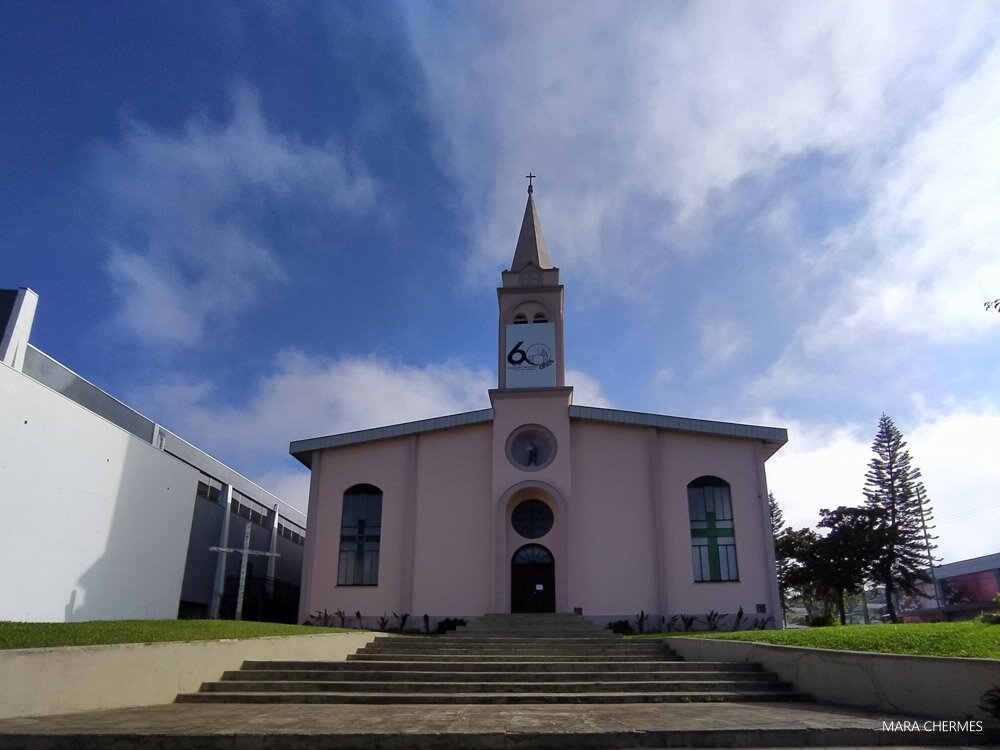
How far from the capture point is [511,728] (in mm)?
6129

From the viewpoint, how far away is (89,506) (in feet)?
49.9

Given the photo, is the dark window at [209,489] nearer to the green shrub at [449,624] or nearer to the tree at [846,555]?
the green shrub at [449,624]

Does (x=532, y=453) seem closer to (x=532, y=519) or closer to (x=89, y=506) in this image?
(x=532, y=519)

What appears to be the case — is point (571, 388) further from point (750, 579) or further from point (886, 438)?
point (886, 438)

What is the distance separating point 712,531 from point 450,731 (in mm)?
14484

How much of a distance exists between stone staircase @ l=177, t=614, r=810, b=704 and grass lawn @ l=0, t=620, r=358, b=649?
827 mm

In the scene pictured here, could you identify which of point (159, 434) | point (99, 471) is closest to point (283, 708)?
point (99, 471)

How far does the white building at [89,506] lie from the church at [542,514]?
3.81m

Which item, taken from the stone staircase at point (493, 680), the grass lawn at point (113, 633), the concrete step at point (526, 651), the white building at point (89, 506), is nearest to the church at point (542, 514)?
the white building at point (89, 506)

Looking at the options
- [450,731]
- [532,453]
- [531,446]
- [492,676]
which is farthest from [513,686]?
[531,446]

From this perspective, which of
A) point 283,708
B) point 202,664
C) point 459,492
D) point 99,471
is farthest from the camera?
point 459,492

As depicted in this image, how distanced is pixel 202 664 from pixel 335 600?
10909mm

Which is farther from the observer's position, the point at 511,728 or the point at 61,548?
the point at 61,548

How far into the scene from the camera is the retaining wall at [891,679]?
6410 millimetres
